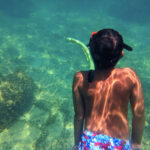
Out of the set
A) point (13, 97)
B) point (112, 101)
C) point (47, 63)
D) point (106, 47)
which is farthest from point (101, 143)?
point (47, 63)

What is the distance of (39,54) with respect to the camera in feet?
42.4

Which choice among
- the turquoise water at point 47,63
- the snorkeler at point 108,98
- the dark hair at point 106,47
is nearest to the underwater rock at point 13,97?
the turquoise water at point 47,63

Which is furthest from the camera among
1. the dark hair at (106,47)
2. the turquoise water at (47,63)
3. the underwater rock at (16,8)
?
the underwater rock at (16,8)

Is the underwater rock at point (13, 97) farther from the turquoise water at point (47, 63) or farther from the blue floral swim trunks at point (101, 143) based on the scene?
the blue floral swim trunks at point (101, 143)

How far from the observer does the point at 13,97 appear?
25.8 ft

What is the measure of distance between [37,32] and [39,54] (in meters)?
5.20

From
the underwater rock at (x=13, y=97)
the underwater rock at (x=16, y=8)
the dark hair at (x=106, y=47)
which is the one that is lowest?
the underwater rock at (x=13, y=97)

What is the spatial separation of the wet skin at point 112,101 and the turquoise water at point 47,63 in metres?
4.30

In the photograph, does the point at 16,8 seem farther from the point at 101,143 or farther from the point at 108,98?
the point at 101,143

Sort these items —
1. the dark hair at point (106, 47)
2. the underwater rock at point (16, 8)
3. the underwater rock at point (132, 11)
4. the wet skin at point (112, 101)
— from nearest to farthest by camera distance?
the dark hair at point (106, 47), the wet skin at point (112, 101), the underwater rock at point (16, 8), the underwater rock at point (132, 11)

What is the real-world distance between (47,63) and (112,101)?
382 inches

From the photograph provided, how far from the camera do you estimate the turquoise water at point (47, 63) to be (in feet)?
21.9

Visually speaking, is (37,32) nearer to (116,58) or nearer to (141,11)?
(116,58)

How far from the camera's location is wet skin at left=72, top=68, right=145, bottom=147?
2.40 metres
